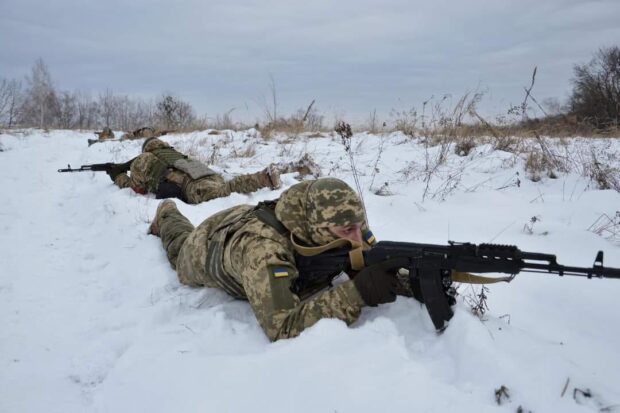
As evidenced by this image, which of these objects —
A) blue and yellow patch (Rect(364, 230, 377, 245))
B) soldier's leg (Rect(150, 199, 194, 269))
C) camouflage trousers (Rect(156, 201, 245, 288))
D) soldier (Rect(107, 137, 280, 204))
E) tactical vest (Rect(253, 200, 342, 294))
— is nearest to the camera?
tactical vest (Rect(253, 200, 342, 294))

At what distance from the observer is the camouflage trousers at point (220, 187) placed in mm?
5594

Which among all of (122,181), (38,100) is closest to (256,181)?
(122,181)

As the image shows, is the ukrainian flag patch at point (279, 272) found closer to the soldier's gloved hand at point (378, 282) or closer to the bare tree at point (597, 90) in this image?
the soldier's gloved hand at point (378, 282)

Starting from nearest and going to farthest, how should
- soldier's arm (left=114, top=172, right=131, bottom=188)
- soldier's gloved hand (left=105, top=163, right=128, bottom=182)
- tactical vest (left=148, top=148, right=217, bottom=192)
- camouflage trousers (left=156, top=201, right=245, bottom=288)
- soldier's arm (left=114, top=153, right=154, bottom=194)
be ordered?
camouflage trousers (left=156, top=201, right=245, bottom=288)
tactical vest (left=148, top=148, right=217, bottom=192)
soldier's arm (left=114, top=153, right=154, bottom=194)
soldier's arm (left=114, top=172, right=131, bottom=188)
soldier's gloved hand (left=105, top=163, right=128, bottom=182)

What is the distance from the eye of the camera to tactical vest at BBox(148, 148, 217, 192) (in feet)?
19.1

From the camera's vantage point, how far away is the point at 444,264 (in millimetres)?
2143

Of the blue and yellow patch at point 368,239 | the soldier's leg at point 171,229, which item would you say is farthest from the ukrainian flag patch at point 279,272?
the soldier's leg at point 171,229

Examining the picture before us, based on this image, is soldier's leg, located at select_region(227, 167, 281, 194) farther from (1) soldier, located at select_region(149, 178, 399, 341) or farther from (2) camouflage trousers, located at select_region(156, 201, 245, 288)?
(1) soldier, located at select_region(149, 178, 399, 341)

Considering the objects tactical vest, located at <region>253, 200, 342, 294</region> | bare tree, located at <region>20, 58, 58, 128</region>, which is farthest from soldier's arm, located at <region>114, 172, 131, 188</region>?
bare tree, located at <region>20, 58, 58, 128</region>

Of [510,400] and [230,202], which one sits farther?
[230,202]

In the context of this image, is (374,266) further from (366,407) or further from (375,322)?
(366,407)

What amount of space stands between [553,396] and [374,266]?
94 cm

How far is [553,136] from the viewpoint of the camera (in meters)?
7.01

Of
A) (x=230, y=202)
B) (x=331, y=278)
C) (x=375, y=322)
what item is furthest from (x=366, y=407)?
(x=230, y=202)
